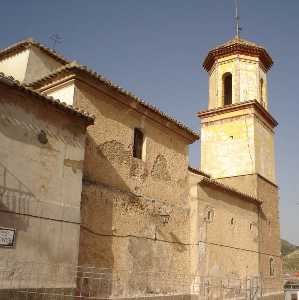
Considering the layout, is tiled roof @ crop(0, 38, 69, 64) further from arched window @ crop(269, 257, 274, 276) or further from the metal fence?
arched window @ crop(269, 257, 274, 276)

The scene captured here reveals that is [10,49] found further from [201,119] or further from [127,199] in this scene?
[201,119]

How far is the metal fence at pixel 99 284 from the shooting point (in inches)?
287

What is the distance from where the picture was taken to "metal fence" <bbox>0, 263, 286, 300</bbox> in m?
7.28

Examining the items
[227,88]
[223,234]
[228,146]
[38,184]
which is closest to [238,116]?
[228,146]

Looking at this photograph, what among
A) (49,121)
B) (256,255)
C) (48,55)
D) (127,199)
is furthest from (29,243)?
(256,255)

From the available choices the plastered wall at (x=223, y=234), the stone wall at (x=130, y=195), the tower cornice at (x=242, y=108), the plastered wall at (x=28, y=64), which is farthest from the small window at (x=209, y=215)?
the plastered wall at (x=28, y=64)

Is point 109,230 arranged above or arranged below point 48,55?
below

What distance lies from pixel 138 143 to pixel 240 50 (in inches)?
416

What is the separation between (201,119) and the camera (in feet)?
68.1

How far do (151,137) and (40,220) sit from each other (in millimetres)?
5769

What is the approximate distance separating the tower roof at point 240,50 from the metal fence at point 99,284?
37.1 feet

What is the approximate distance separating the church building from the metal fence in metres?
0.04

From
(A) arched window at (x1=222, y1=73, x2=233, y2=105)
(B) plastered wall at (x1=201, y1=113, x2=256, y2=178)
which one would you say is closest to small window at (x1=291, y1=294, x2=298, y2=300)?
(B) plastered wall at (x1=201, y1=113, x2=256, y2=178)

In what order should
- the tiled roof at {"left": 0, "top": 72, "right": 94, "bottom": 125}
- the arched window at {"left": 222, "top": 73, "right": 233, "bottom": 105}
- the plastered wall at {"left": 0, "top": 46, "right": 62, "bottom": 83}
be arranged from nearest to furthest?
the tiled roof at {"left": 0, "top": 72, "right": 94, "bottom": 125} → the plastered wall at {"left": 0, "top": 46, "right": 62, "bottom": 83} → the arched window at {"left": 222, "top": 73, "right": 233, "bottom": 105}
